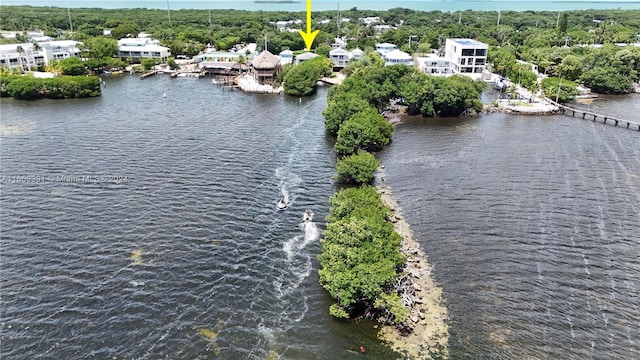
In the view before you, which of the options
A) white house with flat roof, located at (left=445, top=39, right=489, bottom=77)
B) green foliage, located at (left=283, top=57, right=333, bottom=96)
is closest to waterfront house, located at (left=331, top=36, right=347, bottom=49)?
white house with flat roof, located at (left=445, top=39, right=489, bottom=77)

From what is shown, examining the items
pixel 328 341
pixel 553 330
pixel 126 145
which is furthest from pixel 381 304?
pixel 126 145

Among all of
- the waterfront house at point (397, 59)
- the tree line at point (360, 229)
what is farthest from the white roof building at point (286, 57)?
the tree line at point (360, 229)

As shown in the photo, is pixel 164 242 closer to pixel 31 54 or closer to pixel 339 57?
pixel 339 57

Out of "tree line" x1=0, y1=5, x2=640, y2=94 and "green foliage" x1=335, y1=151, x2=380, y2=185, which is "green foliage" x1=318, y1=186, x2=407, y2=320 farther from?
"tree line" x1=0, y1=5, x2=640, y2=94

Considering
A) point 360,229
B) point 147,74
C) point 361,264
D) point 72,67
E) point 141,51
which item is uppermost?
point 141,51

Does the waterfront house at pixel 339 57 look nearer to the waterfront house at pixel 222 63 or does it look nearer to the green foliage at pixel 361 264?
the waterfront house at pixel 222 63

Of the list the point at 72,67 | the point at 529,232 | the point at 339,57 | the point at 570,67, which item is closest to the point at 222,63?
the point at 339,57
